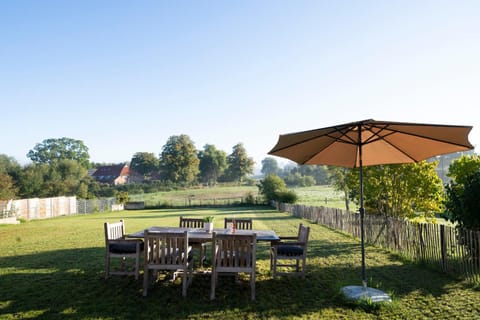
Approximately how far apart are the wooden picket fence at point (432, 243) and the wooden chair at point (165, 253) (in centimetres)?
459

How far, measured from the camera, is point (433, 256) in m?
6.43

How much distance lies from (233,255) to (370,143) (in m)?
2.84

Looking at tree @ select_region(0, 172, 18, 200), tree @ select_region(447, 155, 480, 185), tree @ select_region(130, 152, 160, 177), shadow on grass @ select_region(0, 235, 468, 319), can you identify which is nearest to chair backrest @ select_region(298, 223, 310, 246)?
shadow on grass @ select_region(0, 235, 468, 319)

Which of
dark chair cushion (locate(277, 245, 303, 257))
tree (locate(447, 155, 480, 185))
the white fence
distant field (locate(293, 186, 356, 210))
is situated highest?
tree (locate(447, 155, 480, 185))

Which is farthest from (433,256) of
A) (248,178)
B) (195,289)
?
(248,178)

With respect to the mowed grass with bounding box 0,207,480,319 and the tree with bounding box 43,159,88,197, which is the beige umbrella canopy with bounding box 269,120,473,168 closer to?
the mowed grass with bounding box 0,207,480,319

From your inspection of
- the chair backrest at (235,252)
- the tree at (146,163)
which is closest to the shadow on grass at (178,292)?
the chair backrest at (235,252)

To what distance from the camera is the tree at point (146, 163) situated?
254 feet

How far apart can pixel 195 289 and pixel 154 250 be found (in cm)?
90

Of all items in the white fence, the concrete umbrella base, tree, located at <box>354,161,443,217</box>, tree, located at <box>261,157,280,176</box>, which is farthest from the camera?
tree, located at <box>261,157,280,176</box>

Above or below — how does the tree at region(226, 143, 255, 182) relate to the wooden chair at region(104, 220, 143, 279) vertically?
above

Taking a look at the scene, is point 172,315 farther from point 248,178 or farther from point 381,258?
point 248,178

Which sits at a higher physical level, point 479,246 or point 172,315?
point 479,246

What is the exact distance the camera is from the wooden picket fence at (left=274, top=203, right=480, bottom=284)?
18.0 feet
